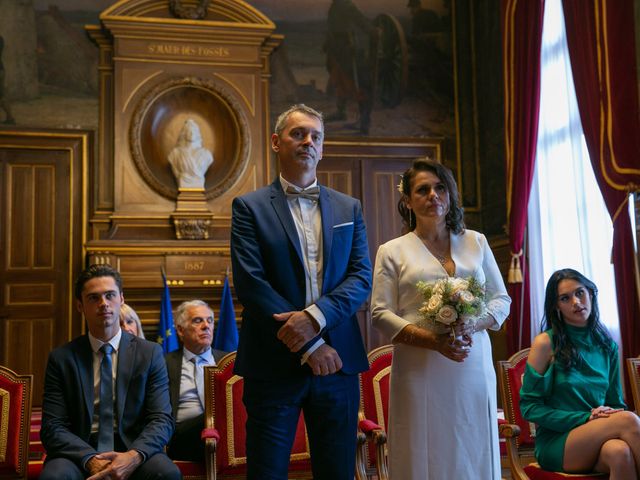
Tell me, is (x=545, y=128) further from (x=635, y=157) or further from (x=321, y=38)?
(x=321, y=38)

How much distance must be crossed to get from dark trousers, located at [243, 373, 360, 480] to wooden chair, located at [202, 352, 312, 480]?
1.55 metres

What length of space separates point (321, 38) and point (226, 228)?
2784mm

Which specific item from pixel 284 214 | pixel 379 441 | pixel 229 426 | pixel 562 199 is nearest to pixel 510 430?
pixel 379 441

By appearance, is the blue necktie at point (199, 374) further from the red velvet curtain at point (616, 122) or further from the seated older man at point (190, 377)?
the red velvet curtain at point (616, 122)

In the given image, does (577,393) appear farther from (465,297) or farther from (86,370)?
(86,370)

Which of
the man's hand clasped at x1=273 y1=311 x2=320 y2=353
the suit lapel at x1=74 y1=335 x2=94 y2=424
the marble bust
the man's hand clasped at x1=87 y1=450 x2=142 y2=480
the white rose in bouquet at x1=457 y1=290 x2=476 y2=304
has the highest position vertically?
the marble bust

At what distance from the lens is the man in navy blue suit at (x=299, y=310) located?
8.65 ft

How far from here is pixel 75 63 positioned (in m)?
9.20

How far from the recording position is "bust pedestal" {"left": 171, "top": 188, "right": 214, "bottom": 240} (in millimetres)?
9102

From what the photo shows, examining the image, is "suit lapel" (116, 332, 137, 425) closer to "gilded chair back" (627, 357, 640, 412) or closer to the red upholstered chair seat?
the red upholstered chair seat

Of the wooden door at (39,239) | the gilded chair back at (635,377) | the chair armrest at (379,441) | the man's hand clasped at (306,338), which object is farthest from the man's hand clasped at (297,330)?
the wooden door at (39,239)

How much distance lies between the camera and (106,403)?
11.9 feet

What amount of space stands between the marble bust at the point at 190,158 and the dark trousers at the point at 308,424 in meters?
6.87

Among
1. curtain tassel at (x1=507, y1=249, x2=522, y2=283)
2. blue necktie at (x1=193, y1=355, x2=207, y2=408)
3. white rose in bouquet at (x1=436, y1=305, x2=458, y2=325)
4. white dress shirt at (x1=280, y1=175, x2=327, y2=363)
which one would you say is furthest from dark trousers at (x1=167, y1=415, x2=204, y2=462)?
curtain tassel at (x1=507, y1=249, x2=522, y2=283)
